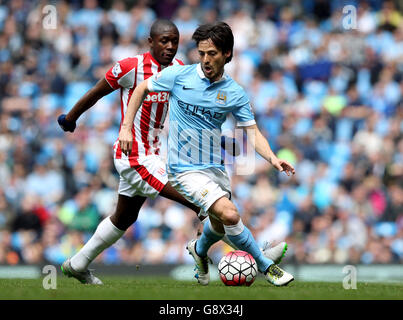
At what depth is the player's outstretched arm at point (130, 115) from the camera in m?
7.04

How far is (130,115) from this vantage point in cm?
729

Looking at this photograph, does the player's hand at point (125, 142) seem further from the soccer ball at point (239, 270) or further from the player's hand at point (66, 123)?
the soccer ball at point (239, 270)

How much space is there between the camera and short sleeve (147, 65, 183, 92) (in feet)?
24.3

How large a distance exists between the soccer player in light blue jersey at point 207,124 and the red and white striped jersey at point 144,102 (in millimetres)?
478

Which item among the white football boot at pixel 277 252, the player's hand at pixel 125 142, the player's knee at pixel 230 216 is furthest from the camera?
the white football boot at pixel 277 252

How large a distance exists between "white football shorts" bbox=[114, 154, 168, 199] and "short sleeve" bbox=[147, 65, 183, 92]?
36.0 inches

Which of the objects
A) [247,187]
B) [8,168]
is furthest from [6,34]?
[247,187]

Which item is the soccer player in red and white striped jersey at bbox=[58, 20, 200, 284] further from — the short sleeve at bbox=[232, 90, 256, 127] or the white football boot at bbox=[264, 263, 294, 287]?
the white football boot at bbox=[264, 263, 294, 287]

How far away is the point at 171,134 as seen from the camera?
7594mm

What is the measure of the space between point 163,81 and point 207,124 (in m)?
0.54

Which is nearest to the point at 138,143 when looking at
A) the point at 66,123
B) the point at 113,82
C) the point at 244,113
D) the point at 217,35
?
the point at 113,82

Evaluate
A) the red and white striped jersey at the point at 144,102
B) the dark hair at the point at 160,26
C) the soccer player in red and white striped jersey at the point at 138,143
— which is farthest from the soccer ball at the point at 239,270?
the dark hair at the point at 160,26
